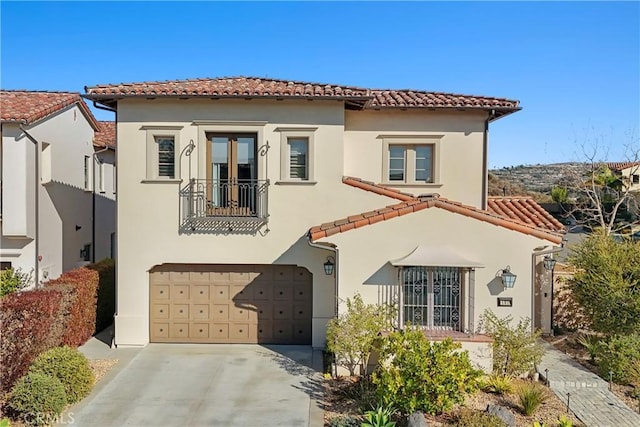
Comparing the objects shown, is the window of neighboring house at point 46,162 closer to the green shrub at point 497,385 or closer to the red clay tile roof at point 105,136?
the red clay tile roof at point 105,136

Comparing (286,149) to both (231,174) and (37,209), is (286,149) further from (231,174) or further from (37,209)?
(37,209)

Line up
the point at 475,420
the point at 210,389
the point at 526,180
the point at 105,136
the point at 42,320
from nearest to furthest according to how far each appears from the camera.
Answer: the point at 475,420 < the point at 42,320 < the point at 210,389 < the point at 105,136 < the point at 526,180

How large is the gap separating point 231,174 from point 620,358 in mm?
12577

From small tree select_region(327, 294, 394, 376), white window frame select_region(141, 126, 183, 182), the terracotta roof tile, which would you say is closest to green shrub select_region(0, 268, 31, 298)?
white window frame select_region(141, 126, 183, 182)

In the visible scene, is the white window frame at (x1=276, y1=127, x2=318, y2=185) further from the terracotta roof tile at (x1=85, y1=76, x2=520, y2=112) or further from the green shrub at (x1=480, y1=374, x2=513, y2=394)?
the green shrub at (x1=480, y1=374, x2=513, y2=394)

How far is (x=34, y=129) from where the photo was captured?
16.8 m

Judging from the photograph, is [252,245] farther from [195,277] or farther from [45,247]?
[45,247]

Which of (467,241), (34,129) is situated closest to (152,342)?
(34,129)

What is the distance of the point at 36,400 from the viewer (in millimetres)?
9320

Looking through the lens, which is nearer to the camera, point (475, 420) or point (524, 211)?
point (475, 420)

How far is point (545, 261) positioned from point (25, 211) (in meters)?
18.4

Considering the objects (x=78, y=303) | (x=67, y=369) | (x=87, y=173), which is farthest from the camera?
(x=87, y=173)

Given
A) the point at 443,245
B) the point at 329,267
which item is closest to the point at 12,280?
the point at 329,267

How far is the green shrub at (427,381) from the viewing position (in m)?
9.36
